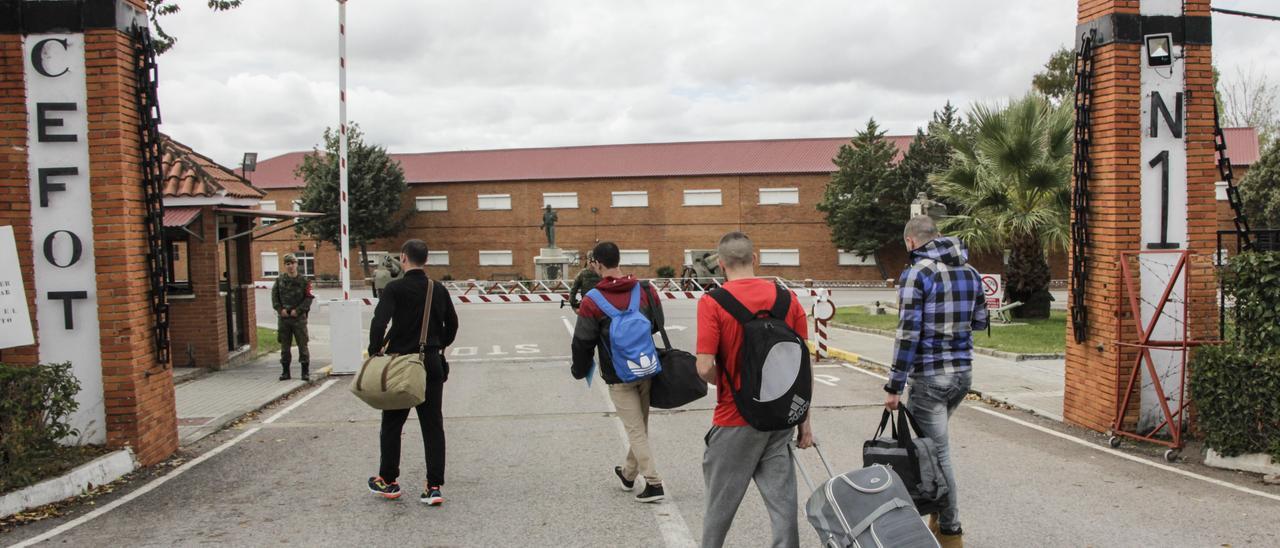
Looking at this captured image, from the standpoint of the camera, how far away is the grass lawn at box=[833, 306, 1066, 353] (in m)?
16.4

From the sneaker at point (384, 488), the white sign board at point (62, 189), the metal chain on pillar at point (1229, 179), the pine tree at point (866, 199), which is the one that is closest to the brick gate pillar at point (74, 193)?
the white sign board at point (62, 189)

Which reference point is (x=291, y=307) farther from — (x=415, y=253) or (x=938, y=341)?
(x=938, y=341)

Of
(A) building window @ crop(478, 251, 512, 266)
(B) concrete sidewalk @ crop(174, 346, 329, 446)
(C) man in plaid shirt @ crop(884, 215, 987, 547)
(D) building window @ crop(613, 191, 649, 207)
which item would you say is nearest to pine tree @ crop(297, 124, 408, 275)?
(A) building window @ crop(478, 251, 512, 266)

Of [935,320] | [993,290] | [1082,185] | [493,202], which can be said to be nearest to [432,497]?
[935,320]

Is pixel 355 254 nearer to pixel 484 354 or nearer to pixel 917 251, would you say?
pixel 484 354

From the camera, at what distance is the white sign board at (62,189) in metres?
7.72

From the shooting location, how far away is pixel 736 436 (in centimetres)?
431

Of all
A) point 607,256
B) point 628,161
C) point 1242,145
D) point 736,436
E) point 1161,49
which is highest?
point 628,161

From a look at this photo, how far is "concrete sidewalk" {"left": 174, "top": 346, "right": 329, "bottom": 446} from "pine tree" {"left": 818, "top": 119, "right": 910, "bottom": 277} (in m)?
35.2

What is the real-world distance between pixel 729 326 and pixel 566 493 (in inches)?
119

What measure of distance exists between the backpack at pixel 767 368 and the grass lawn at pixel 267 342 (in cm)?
1498

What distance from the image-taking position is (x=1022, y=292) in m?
22.2

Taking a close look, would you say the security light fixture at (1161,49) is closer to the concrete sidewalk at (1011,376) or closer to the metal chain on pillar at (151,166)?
the concrete sidewalk at (1011,376)

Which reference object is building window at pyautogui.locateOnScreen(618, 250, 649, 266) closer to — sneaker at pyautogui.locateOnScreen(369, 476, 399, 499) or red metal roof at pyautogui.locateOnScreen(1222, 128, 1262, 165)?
red metal roof at pyautogui.locateOnScreen(1222, 128, 1262, 165)
